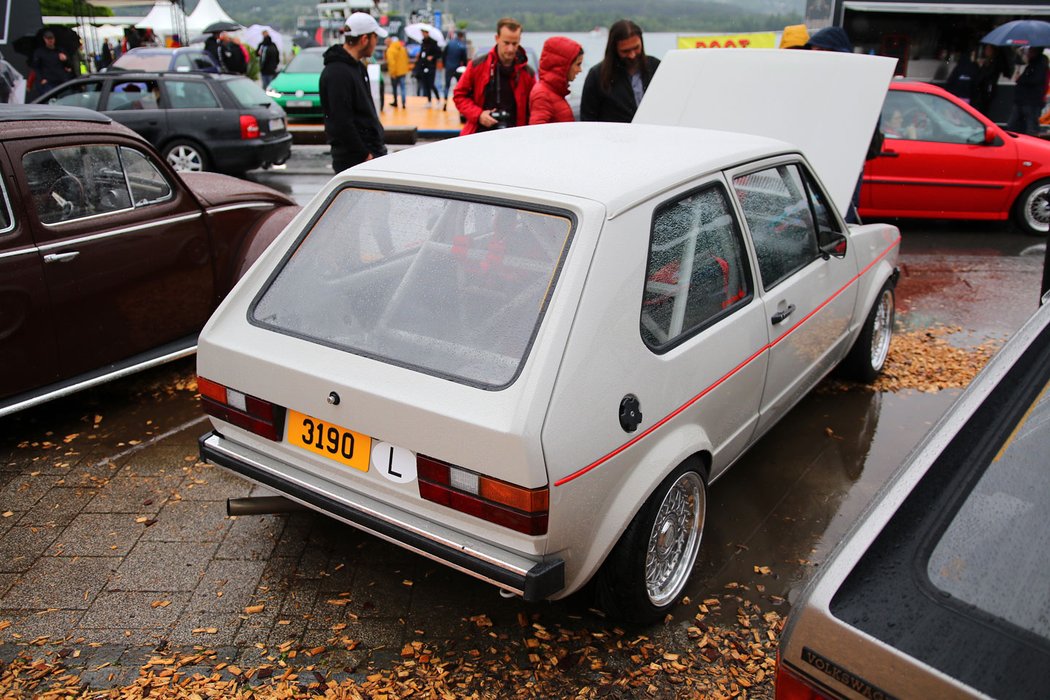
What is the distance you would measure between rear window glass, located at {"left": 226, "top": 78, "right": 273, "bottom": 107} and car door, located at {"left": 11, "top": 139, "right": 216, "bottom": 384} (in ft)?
23.6

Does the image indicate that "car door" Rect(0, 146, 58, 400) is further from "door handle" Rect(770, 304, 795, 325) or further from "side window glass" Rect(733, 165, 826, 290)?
"door handle" Rect(770, 304, 795, 325)

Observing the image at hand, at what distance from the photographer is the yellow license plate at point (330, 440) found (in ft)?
9.48

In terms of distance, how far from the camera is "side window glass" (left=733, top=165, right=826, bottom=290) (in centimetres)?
361

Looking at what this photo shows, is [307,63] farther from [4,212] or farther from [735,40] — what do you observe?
[4,212]

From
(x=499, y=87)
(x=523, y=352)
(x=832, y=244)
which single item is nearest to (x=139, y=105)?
(x=499, y=87)

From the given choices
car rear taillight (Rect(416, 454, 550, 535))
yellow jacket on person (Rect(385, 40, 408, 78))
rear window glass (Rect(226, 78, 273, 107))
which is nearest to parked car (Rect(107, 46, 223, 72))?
rear window glass (Rect(226, 78, 273, 107))

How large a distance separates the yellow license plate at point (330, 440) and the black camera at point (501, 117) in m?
4.40

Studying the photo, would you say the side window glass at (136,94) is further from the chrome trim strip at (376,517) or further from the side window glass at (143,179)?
the chrome trim strip at (376,517)

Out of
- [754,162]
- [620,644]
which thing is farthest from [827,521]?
[754,162]

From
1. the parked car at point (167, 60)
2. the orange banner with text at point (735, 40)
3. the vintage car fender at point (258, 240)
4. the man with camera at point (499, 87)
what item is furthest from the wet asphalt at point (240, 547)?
the parked car at point (167, 60)

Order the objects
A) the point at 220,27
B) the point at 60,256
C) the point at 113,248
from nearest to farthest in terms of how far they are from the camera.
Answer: the point at 60,256 → the point at 113,248 → the point at 220,27

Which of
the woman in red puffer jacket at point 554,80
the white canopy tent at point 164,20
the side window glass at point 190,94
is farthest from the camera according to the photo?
the white canopy tent at point 164,20

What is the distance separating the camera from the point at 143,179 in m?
4.89

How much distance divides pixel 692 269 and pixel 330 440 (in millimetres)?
1452
